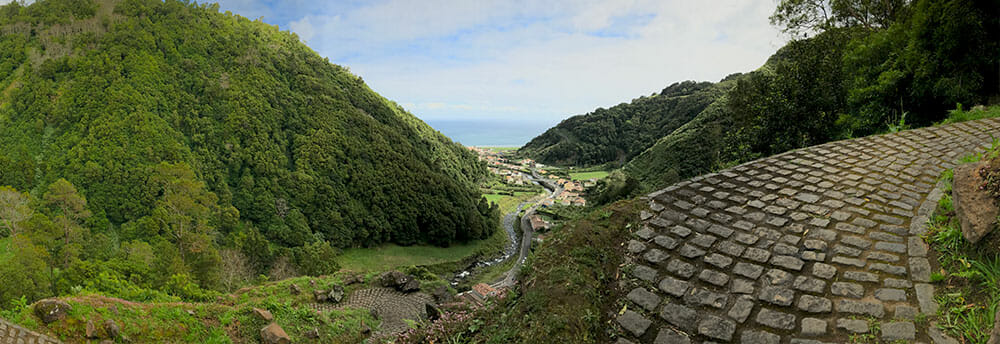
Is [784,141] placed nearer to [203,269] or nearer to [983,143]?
[983,143]

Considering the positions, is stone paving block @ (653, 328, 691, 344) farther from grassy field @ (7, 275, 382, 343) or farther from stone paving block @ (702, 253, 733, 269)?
grassy field @ (7, 275, 382, 343)

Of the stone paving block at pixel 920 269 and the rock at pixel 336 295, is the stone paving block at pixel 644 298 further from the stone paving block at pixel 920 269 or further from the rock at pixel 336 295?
the rock at pixel 336 295

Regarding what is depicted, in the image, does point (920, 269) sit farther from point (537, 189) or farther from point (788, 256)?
point (537, 189)

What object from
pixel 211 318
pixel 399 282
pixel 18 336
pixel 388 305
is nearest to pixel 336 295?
pixel 388 305

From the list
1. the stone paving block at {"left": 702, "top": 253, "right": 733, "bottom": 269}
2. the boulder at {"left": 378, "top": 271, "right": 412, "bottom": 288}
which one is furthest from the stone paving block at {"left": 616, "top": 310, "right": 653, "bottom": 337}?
the boulder at {"left": 378, "top": 271, "right": 412, "bottom": 288}

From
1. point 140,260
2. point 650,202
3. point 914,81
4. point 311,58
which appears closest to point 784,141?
point 914,81

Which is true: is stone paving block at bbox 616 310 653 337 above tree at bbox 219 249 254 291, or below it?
above
